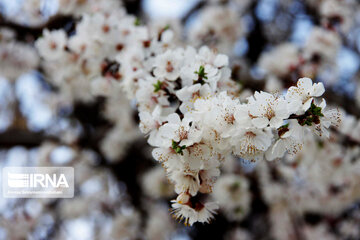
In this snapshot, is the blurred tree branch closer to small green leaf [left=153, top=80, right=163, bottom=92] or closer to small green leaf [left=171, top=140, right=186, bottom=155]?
small green leaf [left=153, top=80, right=163, bottom=92]

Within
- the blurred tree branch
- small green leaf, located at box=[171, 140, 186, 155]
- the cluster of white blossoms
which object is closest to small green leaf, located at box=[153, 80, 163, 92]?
small green leaf, located at box=[171, 140, 186, 155]

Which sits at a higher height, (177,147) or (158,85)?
(158,85)

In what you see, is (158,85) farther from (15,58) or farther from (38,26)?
(15,58)

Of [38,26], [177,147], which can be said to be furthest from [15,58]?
[177,147]

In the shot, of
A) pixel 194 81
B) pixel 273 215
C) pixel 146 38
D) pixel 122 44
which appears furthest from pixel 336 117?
pixel 273 215

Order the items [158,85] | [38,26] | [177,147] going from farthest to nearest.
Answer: [38,26] → [158,85] → [177,147]

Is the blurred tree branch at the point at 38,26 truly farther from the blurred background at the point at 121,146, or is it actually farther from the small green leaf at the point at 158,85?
the small green leaf at the point at 158,85

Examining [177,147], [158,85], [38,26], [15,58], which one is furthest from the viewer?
[15,58]

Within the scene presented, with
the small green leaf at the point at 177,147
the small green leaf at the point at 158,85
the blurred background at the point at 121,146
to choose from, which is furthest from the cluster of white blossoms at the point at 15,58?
the small green leaf at the point at 177,147

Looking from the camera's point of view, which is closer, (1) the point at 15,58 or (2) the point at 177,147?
(2) the point at 177,147
